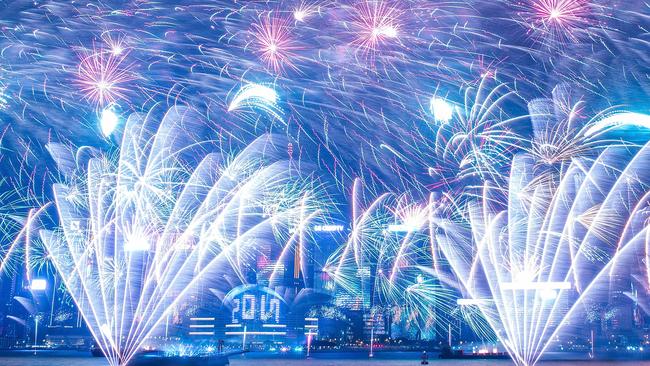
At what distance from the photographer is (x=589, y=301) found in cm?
17762

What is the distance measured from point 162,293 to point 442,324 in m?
143

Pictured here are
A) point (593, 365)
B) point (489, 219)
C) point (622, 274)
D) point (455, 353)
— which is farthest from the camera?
point (622, 274)

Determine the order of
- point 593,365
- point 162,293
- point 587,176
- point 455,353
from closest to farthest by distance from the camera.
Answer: point 587,176 → point 162,293 → point 593,365 → point 455,353

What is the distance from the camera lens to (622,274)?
141 meters

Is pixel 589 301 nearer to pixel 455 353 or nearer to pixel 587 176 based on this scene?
pixel 455 353

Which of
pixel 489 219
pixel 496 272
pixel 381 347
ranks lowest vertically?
pixel 381 347

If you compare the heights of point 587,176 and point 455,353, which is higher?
point 587,176

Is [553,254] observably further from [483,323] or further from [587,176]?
[483,323]

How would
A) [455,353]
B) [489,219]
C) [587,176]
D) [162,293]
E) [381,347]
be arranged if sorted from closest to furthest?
[587,176]
[489,219]
[162,293]
[455,353]
[381,347]

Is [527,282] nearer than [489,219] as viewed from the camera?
No

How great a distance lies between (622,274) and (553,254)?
105 metres

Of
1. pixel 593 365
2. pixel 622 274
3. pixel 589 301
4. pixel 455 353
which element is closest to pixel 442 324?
pixel 589 301

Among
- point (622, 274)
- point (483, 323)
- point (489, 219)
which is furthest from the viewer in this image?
point (483, 323)

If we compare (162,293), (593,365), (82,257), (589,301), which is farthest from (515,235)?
(589,301)
